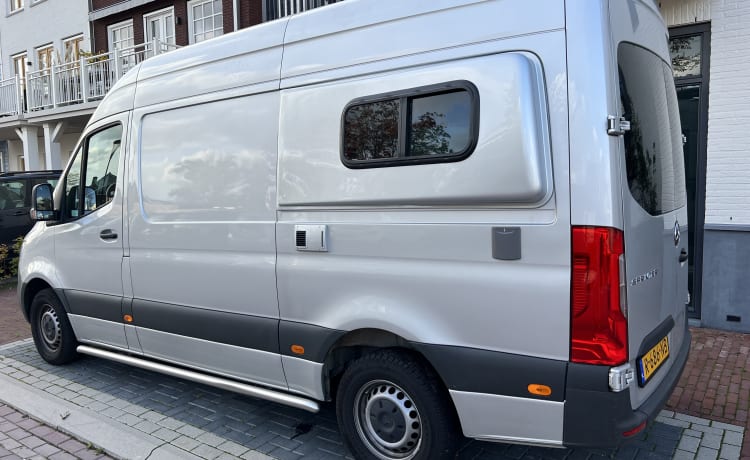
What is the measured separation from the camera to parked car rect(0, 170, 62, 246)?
32.0ft

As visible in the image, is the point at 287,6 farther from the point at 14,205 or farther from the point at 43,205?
the point at 43,205

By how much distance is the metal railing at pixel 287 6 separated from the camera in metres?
10.1

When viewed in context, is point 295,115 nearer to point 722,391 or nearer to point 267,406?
point 267,406

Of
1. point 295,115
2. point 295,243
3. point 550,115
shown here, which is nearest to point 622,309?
point 550,115

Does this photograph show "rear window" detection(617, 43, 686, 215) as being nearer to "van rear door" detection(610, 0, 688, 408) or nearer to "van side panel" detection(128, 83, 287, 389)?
"van rear door" detection(610, 0, 688, 408)

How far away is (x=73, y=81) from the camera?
14.7 metres

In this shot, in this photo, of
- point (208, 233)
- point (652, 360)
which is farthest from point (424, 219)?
point (208, 233)

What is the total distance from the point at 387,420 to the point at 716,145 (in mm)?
4777

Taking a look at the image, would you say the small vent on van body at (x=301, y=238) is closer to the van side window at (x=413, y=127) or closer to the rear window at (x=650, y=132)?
the van side window at (x=413, y=127)

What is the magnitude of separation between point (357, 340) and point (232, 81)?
1864mm

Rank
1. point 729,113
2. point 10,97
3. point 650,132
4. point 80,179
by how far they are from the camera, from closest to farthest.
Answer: point 650,132 < point 80,179 < point 729,113 < point 10,97

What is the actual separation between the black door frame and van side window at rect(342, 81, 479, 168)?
4.45 meters

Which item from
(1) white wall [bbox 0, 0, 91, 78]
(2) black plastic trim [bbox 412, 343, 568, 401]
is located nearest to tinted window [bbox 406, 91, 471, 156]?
(2) black plastic trim [bbox 412, 343, 568, 401]

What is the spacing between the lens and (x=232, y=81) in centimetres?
373
